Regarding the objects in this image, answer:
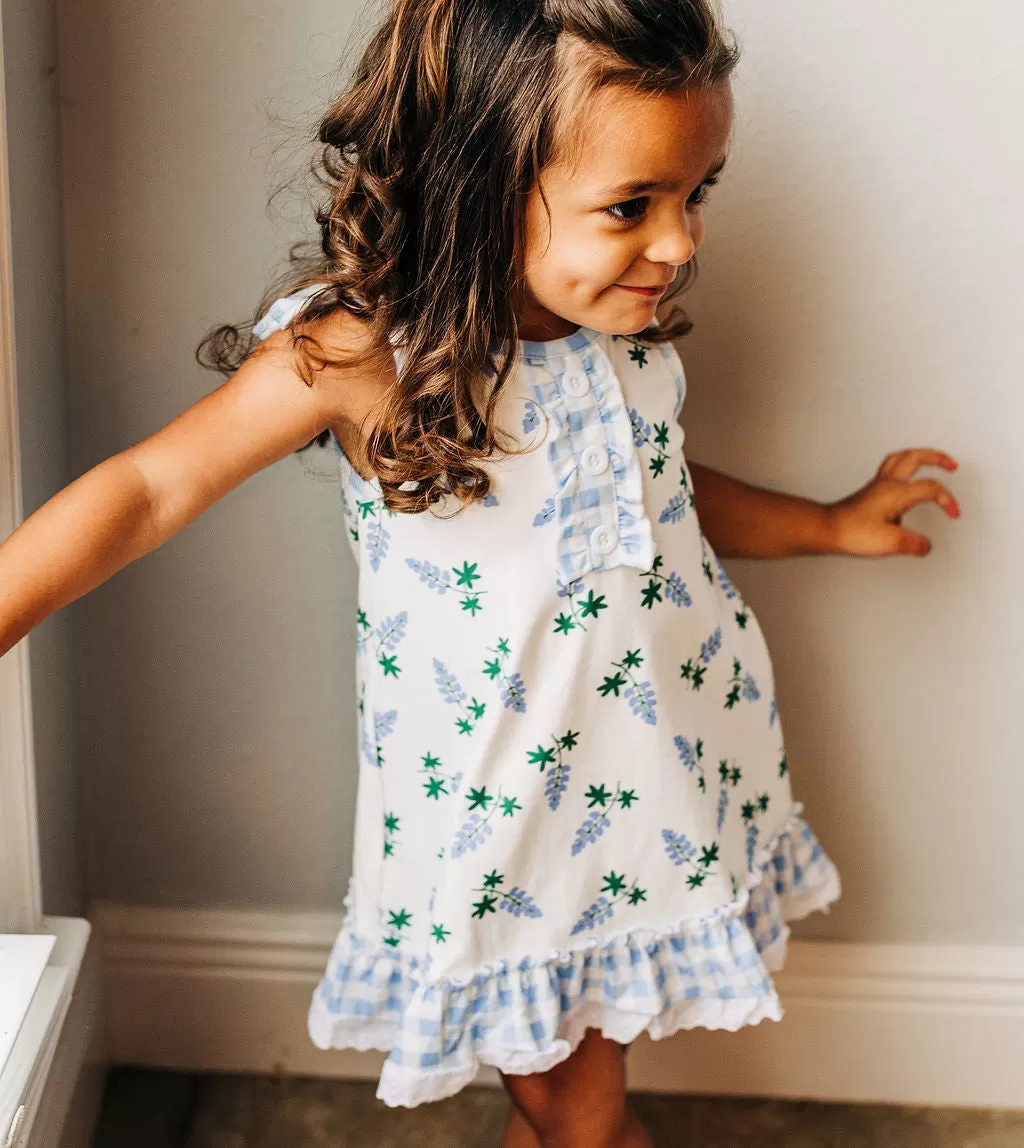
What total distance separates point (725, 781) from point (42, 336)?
625 mm

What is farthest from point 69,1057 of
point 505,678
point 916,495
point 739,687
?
point 916,495

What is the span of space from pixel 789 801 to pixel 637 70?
23.8 inches

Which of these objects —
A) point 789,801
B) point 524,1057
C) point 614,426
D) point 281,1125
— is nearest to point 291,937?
point 281,1125

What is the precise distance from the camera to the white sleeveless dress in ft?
2.71

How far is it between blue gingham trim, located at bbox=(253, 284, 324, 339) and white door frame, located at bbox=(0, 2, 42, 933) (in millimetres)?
185

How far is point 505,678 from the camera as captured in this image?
0.83 metres

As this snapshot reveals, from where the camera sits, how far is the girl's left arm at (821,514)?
101 centimetres

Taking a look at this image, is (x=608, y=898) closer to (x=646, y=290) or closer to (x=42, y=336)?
(x=646, y=290)

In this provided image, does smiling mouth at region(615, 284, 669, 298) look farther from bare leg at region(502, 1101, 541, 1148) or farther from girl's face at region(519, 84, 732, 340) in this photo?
bare leg at region(502, 1101, 541, 1148)

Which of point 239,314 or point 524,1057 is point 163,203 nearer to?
point 239,314

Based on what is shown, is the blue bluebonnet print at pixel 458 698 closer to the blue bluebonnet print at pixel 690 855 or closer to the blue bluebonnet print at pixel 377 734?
the blue bluebonnet print at pixel 377 734

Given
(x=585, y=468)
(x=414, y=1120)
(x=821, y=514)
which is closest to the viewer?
(x=585, y=468)

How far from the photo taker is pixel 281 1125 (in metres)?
1.17

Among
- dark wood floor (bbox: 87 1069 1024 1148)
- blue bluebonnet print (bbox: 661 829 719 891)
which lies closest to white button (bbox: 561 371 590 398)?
blue bluebonnet print (bbox: 661 829 719 891)
